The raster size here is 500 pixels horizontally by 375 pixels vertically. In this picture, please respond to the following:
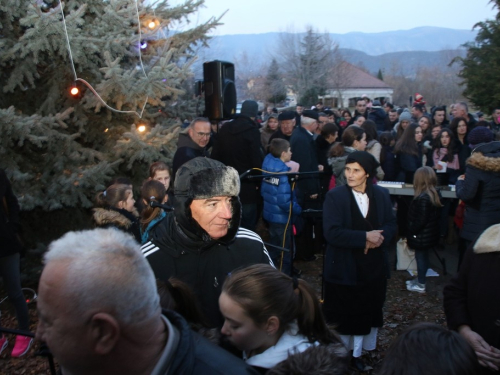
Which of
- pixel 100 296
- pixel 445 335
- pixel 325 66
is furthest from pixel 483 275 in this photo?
pixel 325 66

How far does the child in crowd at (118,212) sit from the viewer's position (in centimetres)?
401

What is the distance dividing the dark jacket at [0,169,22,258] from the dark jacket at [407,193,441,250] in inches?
180

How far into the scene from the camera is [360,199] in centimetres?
402

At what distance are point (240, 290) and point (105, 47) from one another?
475cm

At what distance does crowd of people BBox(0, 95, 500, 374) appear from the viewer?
1268mm

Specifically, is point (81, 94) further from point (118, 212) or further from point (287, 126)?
point (287, 126)

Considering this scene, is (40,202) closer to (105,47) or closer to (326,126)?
(105,47)

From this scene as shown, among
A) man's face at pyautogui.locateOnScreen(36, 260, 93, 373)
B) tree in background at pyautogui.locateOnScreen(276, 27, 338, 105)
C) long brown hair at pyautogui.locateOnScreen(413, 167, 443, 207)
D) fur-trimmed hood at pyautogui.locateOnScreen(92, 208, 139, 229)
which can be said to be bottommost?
long brown hair at pyautogui.locateOnScreen(413, 167, 443, 207)

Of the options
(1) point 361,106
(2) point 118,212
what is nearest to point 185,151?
(2) point 118,212

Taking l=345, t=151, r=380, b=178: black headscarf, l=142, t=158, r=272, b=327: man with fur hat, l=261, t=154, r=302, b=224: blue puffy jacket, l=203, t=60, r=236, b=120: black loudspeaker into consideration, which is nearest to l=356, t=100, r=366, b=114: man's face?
l=203, t=60, r=236, b=120: black loudspeaker

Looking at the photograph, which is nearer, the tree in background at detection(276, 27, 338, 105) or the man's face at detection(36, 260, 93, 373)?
the man's face at detection(36, 260, 93, 373)

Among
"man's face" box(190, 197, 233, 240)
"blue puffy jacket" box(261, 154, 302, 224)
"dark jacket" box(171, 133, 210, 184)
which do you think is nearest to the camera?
"man's face" box(190, 197, 233, 240)

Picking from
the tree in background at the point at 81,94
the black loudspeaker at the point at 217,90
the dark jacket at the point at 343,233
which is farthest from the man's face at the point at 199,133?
the dark jacket at the point at 343,233

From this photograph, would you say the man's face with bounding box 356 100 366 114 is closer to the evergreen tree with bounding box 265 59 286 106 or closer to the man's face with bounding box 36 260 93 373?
the man's face with bounding box 36 260 93 373
